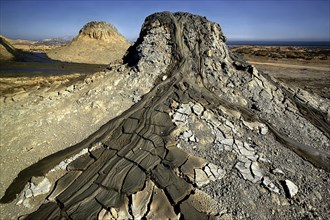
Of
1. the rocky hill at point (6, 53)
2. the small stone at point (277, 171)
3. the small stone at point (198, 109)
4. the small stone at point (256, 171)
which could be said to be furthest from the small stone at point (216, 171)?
the rocky hill at point (6, 53)

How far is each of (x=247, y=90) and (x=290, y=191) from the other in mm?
3909

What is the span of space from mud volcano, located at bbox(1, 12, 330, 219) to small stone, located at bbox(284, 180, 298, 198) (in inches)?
0.8

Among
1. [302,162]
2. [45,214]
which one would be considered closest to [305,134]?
[302,162]

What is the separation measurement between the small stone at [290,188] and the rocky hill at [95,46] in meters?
37.8

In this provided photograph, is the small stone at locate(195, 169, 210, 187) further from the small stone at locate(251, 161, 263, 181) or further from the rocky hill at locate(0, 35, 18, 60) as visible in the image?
the rocky hill at locate(0, 35, 18, 60)

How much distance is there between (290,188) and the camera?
497 cm

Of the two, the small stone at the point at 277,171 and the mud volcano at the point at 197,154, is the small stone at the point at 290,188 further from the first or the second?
the small stone at the point at 277,171

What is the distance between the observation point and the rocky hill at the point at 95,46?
1586 inches

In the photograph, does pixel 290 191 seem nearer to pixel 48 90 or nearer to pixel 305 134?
pixel 305 134

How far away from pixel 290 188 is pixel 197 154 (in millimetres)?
2028

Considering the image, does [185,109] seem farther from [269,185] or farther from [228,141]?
[269,185]

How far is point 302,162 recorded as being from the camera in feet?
19.1

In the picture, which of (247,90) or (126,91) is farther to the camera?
(126,91)

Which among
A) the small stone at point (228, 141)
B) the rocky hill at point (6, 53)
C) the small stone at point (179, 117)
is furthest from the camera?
the rocky hill at point (6, 53)
